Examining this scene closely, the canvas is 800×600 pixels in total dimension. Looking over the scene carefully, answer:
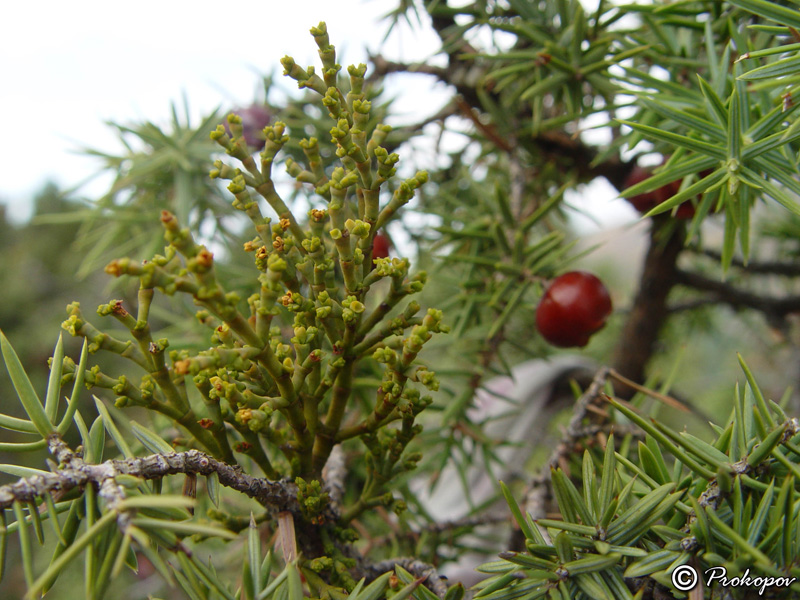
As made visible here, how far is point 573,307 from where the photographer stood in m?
0.62

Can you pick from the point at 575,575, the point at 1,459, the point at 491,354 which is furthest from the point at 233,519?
the point at 1,459

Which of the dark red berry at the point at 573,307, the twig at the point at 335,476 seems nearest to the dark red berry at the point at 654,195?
the dark red berry at the point at 573,307

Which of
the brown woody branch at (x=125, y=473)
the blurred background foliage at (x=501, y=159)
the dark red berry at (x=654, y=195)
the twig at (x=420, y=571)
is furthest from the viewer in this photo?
→ the dark red berry at (x=654, y=195)

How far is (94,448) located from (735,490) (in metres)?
0.41

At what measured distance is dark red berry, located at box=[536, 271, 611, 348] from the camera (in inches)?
24.3

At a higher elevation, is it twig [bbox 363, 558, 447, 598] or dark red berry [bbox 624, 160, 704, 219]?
dark red berry [bbox 624, 160, 704, 219]

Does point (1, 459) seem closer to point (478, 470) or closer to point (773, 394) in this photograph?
point (478, 470)

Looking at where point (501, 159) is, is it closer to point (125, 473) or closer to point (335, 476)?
point (335, 476)

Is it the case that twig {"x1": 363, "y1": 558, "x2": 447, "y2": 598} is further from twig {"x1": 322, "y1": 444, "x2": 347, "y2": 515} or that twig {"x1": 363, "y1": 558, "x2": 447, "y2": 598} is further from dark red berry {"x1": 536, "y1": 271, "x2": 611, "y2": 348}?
dark red berry {"x1": 536, "y1": 271, "x2": 611, "y2": 348}

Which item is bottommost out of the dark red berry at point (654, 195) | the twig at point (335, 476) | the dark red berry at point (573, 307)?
the twig at point (335, 476)

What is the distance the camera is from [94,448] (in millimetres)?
368

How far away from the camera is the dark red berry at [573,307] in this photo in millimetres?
618

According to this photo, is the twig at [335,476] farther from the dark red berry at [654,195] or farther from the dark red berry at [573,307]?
the dark red berry at [654,195]

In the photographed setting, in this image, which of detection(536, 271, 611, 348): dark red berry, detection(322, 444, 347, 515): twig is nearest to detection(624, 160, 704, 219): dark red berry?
detection(536, 271, 611, 348): dark red berry
